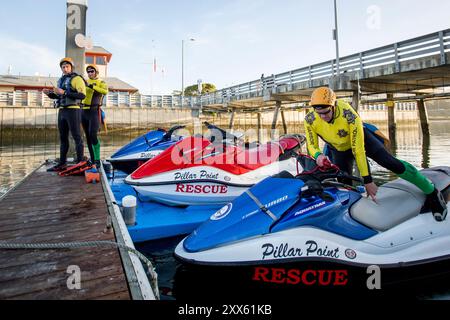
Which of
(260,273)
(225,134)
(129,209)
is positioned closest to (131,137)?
(225,134)

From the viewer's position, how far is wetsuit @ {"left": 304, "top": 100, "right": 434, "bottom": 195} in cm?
296

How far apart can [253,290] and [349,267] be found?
0.83 metres

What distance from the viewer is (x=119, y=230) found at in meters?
2.96

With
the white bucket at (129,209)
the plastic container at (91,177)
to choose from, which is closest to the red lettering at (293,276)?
the white bucket at (129,209)

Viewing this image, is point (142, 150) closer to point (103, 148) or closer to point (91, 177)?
point (91, 177)

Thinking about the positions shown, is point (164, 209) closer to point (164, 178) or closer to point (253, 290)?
point (164, 178)

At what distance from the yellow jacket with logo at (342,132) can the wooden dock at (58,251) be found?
247cm

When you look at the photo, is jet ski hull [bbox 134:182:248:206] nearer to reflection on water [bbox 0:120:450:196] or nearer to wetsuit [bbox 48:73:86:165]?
wetsuit [bbox 48:73:86:165]

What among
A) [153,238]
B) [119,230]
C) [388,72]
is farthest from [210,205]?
[388,72]

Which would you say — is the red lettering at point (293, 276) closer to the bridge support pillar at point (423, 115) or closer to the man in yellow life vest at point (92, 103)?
the man in yellow life vest at point (92, 103)

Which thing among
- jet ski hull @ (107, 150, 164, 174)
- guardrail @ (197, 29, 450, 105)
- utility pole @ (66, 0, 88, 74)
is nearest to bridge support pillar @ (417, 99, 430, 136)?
guardrail @ (197, 29, 450, 105)

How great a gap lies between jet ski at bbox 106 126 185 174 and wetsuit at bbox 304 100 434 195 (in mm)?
4202

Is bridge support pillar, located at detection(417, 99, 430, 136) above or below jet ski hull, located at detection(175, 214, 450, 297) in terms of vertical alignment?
above

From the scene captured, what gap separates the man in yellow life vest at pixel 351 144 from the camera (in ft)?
9.49
